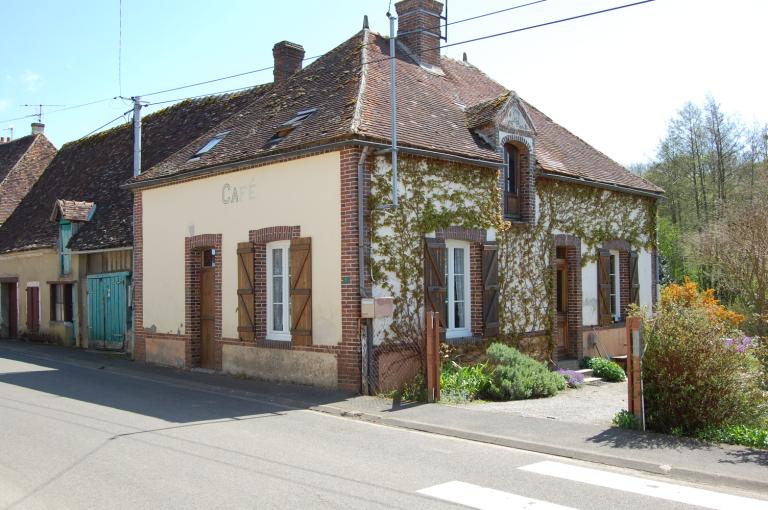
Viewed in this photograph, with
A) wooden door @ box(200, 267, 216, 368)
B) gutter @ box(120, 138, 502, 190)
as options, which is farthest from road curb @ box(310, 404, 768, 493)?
wooden door @ box(200, 267, 216, 368)

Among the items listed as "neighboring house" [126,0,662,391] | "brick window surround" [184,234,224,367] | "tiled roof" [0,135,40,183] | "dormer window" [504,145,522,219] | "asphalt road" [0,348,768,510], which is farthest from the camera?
"tiled roof" [0,135,40,183]

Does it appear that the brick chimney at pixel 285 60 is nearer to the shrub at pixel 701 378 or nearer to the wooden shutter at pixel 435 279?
A: the wooden shutter at pixel 435 279

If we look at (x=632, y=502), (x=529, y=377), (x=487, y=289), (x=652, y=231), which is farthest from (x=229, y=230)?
(x=652, y=231)

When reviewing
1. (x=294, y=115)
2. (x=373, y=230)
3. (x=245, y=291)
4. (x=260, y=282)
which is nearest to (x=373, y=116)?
(x=373, y=230)

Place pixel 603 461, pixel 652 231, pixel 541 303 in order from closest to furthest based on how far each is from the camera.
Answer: pixel 603 461 → pixel 541 303 → pixel 652 231

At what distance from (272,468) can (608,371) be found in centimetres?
1069

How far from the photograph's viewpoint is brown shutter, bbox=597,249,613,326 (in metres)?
17.7

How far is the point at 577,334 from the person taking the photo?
16.9m

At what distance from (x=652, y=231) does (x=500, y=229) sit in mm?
7197

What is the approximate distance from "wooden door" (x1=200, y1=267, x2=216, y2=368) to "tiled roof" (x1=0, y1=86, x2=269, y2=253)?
143 inches

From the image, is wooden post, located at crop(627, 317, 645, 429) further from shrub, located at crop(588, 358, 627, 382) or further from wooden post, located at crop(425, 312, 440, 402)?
shrub, located at crop(588, 358, 627, 382)

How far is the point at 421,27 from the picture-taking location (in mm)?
17359

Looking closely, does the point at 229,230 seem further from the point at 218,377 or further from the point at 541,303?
the point at 541,303

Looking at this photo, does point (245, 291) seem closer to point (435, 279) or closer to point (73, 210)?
point (435, 279)
